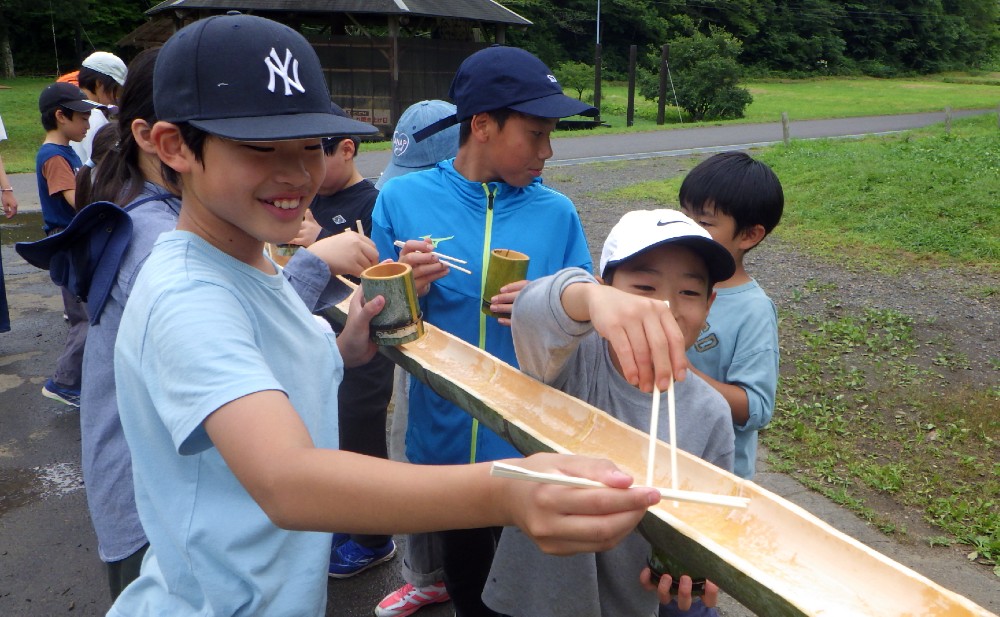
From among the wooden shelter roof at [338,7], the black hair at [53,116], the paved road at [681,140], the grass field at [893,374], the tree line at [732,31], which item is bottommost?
the grass field at [893,374]

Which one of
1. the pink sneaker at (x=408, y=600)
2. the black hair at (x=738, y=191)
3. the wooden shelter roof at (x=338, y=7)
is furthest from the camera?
the wooden shelter roof at (x=338, y=7)

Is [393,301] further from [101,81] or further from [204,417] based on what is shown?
[101,81]

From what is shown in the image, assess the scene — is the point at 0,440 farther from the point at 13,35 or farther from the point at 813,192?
the point at 13,35

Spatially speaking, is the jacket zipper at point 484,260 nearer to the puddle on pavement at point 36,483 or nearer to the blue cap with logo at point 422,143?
the blue cap with logo at point 422,143

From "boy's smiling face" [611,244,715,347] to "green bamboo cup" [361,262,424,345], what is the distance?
0.60 metres

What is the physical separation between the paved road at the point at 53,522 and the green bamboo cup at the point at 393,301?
1.70 meters

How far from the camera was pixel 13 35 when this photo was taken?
40875 millimetres

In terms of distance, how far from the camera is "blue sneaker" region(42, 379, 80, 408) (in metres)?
5.31

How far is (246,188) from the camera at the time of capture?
1.39 m

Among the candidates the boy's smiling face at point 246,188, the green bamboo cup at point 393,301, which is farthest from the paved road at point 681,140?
the boy's smiling face at point 246,188

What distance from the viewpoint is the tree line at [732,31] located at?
1615 inches

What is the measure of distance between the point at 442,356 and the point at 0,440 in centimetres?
404

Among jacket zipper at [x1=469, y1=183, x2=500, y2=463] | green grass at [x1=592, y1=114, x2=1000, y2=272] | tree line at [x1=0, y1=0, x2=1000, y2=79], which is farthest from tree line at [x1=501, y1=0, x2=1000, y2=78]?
jacket zipper at [x1=469, y1=183, x2=500, y2=463]

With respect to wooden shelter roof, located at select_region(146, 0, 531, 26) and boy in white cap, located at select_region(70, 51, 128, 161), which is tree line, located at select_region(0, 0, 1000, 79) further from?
boy in white cap, located at select_region(70, 51, 128, 161)
